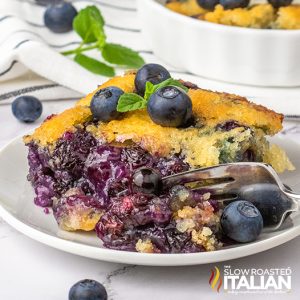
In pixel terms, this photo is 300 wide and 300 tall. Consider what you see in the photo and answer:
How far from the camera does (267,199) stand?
92.5 inches

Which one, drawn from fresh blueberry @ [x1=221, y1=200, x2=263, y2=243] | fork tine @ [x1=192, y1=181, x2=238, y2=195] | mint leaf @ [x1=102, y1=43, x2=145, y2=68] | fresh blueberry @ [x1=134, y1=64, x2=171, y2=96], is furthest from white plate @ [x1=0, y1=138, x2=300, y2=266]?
mint leaf @ [x1=102, y1=43, x2=145, y2=68]

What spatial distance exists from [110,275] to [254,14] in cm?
172

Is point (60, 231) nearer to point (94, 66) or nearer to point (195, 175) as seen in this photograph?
point (195, 175)

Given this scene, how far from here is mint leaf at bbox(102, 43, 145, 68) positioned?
12.3ft

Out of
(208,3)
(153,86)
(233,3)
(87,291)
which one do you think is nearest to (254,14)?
(233,3)

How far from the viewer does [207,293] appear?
A: 7.15ft

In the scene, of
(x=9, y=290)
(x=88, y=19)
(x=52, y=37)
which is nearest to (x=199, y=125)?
(x=9, y=290)

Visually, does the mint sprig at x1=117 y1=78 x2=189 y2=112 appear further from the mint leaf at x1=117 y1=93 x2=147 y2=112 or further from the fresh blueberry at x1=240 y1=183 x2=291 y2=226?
the fresh blueberry at x1=240 y1=183 x2=291 y2=226

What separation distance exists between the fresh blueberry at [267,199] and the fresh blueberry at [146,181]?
270mm

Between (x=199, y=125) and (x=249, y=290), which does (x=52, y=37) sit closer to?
(x=199, y=125)

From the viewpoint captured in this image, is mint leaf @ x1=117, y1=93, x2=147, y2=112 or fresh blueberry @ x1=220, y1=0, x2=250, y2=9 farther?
fresh blueberry @ x1=220, y1=0, x2=250, y2=9

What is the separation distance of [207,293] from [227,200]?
1.03 ft

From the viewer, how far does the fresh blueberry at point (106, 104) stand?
8.20 feet

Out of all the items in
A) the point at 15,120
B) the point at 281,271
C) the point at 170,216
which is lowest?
the point at 15,120
